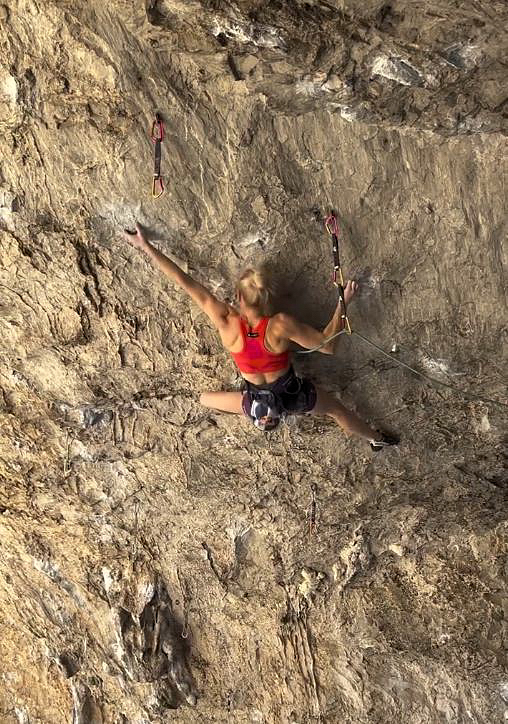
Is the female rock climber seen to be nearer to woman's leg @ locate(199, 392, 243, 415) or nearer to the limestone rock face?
woman's leg @ locate(199, 392, 243, 415)

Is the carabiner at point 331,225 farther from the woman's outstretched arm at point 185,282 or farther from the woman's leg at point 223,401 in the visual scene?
the woman's leg at point 223,401

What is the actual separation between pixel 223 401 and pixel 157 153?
1.74 meters

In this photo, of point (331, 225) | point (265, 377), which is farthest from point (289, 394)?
point (331, 225)

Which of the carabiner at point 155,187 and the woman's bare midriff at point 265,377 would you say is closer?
the carabiner at point 155,187

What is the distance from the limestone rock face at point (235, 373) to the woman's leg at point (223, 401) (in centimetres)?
10

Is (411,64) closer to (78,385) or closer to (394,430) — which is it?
(394,430)

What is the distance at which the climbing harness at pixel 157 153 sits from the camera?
3.23 meters

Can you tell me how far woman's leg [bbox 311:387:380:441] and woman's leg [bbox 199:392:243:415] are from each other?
20.7 inches

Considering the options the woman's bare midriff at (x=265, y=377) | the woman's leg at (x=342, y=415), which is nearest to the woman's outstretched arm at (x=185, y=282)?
the woman's bare midriff at (x=265, y=377)

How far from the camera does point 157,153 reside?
130 inches

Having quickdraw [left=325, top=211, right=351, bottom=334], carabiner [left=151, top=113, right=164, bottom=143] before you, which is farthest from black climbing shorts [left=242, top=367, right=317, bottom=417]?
carabiner [left=151, top=113, right=164, bottom=143]

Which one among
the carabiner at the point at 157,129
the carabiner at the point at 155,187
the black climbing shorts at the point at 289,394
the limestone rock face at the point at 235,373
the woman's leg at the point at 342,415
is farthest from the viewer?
the woman's leg at the point at 342,415

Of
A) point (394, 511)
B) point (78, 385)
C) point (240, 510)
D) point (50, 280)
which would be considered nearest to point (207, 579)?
point (240, 510)

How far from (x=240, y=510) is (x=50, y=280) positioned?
8.02ft
